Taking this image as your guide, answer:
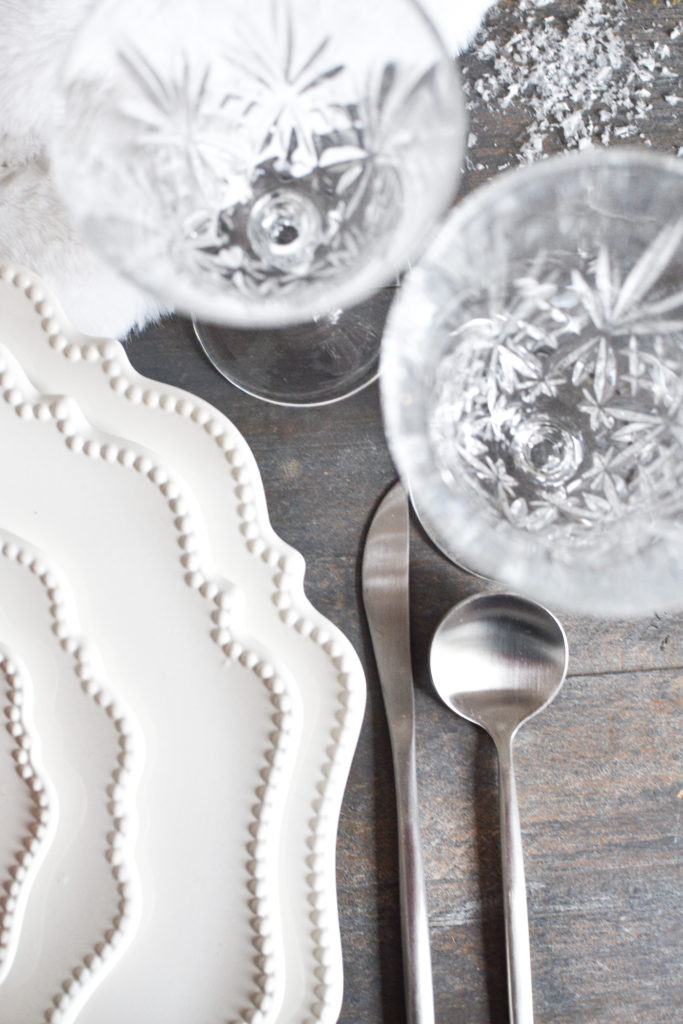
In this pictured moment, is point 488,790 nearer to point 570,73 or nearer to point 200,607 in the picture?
point 200,607

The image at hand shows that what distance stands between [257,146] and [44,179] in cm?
12

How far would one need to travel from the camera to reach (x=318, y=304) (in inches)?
13.7

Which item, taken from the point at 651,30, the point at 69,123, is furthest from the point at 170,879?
the point at 651,30

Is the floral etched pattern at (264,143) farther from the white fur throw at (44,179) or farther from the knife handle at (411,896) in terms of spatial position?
the knife handle at (411,896)

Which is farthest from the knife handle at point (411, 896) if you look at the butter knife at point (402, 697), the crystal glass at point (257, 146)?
the crystal glass at point (257, 146)

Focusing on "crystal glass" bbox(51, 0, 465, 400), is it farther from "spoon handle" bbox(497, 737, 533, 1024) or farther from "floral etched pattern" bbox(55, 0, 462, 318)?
"spoon handle" bbox(497, 737, 533, 1024)

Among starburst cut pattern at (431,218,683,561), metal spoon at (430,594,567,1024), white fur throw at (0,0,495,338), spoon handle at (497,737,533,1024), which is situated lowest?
spoon handle at (497,737,533,1024)

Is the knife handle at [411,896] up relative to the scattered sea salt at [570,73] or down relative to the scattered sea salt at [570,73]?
down

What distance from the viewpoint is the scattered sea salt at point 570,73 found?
1.40 feet

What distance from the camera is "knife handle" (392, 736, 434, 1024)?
40 cm

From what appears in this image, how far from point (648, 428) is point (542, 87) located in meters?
0.18

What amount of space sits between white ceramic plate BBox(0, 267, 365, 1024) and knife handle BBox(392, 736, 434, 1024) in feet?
0.11

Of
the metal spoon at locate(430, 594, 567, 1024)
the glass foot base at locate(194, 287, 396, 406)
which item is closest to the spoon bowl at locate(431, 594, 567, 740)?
the metal spoon at locate(430, 594, 567, 1024)

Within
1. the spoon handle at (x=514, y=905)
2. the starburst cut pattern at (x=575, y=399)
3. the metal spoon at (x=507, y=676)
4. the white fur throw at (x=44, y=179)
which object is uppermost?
the white fur throw at (x=44, y=179)
